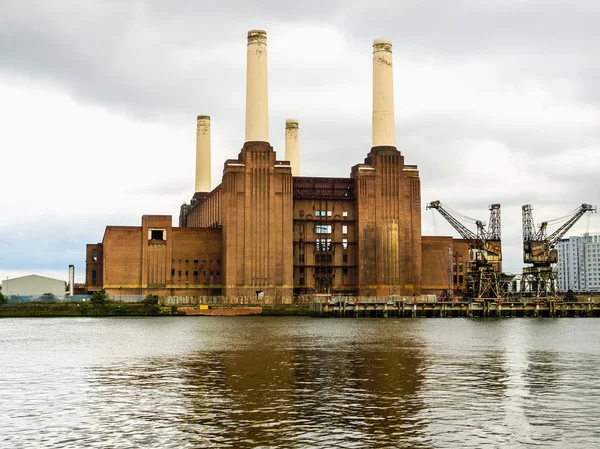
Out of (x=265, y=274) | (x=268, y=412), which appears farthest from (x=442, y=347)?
(x=265, y=274)

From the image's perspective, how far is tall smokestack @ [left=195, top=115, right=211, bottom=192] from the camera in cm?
17488

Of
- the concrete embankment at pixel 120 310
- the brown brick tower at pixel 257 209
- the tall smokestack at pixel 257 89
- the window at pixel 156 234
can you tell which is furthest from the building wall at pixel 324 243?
the window at pixel 156 234

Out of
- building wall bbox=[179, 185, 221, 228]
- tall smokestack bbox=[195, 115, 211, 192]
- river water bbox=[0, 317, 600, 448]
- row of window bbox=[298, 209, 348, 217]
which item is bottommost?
river water bbox=[0, 317, 600, 448]

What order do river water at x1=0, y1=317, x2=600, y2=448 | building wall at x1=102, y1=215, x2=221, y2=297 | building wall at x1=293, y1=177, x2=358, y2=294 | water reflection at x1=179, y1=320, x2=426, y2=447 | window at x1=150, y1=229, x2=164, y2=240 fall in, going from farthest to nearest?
building wall at x1=293, y1=177, x2=358, y2=294 → window at x1=150, y1=229, x2=164, y2=240 → building wall at x1=102, y1=215, x2=221, y2=297 → river water at x1=0, y1=317, x2=600, y2=448 → water reflection at x1=179, y1=320, x2=426, y2=447

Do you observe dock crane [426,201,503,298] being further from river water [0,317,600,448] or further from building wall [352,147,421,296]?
river water [0,317,600,448]

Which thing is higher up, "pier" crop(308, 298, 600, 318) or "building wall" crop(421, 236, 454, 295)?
"building wall" crop(421, 236, 454, 295)

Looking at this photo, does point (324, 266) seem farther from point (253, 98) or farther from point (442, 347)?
point (442, 347)

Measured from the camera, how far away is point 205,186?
179 m

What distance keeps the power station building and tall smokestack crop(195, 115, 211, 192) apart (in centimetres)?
3120

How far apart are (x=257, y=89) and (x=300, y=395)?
105 metres

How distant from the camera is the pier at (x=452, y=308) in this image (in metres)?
124

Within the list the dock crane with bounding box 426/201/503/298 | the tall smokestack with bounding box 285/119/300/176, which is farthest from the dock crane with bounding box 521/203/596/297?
the tall smokestack with bounding box 285/119/300/176

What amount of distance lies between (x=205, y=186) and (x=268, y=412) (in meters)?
149

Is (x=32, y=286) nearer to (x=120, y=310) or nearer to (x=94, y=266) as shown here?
(x=94, y=266)
